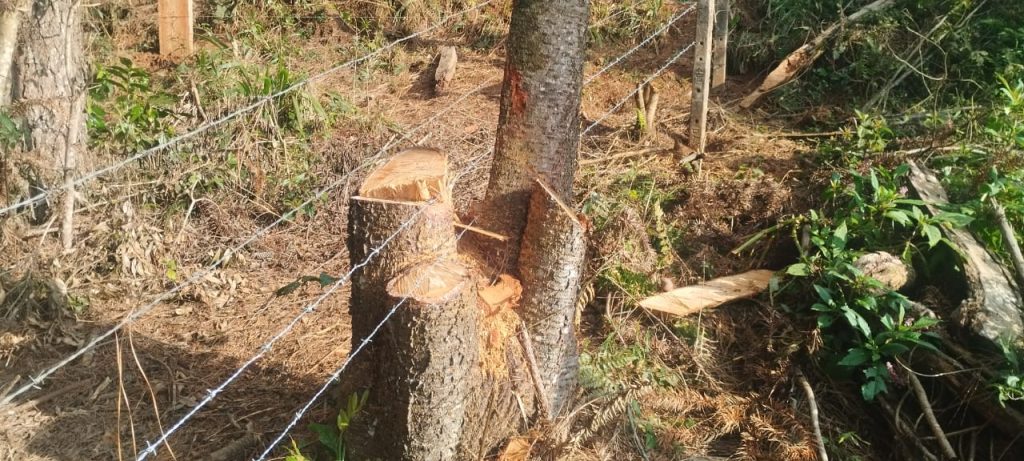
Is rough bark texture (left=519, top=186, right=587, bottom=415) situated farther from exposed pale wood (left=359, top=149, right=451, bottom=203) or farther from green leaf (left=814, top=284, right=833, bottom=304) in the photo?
green leaf (left=814, top=284, right=833, bottom=304)

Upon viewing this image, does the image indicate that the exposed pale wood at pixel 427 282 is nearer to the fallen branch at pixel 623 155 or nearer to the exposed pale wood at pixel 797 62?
the fallen branch at pixel 623 155

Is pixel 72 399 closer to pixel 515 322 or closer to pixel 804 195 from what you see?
pixel 515 322

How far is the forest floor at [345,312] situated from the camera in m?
3.62

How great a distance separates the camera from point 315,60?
23.3 feet

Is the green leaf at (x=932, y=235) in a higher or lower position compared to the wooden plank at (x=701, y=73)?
lower

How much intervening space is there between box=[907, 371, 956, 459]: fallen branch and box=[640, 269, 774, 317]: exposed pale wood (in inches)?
34.4

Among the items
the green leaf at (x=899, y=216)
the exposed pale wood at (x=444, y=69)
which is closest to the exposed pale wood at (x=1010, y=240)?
the green leaf at (x=899, y=216)

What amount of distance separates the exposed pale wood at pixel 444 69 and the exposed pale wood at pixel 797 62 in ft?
7.74

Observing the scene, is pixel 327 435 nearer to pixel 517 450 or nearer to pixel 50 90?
pixel 517 450

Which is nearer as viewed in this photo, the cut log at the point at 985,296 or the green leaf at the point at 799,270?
the cut log at the point at 985,296

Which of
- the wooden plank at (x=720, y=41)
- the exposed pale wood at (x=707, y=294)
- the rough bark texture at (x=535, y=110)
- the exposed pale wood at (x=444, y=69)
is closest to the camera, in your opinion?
the rough bark texture at (x=535, y=110)

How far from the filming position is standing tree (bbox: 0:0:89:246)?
4637 mm

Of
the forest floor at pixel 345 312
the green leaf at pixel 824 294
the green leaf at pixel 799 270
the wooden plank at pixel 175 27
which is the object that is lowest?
the forest floor at pixel 345 312

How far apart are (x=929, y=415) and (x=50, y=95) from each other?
16.4ft
